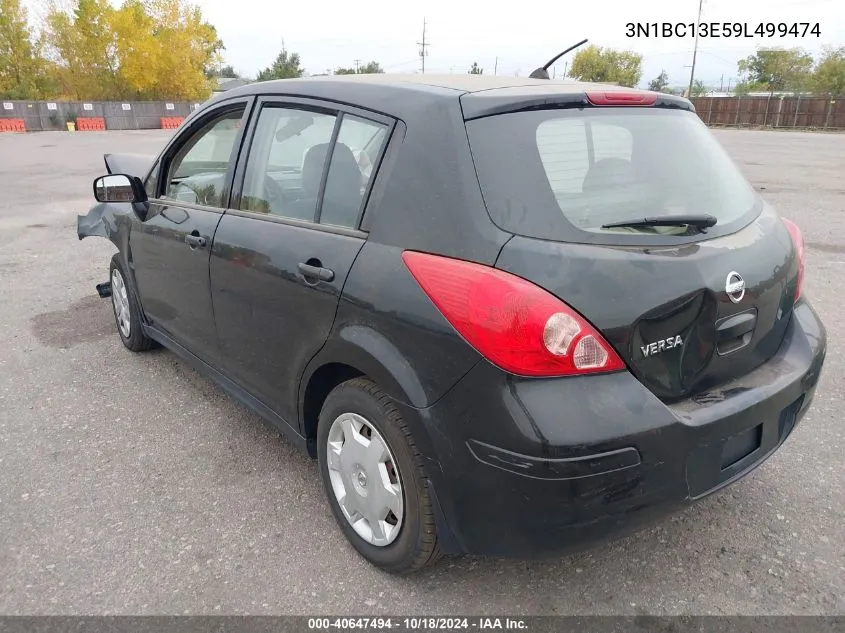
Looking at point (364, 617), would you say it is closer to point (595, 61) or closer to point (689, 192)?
point (689, 192)

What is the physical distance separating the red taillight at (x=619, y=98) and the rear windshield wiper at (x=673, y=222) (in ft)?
1.60

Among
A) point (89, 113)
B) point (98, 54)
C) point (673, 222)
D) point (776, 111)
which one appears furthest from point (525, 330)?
point (98, 54)

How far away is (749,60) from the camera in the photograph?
81.6 m

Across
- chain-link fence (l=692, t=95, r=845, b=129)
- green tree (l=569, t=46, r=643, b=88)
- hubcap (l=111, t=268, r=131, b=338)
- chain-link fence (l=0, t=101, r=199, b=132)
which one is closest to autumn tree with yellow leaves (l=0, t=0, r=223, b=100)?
chain-link fence (l=0, t=101, r=199, b=132)

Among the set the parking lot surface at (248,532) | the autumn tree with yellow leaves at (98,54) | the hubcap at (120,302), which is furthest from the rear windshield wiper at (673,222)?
the autumn tree with yellow leaves at (98,54)

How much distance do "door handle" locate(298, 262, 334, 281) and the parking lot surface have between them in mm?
1067

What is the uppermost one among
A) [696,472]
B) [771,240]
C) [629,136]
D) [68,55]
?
[68,55]

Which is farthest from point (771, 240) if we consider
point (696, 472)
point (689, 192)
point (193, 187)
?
point (193, 187)

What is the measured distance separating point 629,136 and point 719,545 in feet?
5.28

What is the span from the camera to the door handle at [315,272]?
231 cm

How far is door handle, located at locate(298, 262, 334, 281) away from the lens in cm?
231

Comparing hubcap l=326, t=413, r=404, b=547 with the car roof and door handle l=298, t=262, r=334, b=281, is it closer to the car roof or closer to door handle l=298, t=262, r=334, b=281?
door handle l=298, t=262, r=334, b=281

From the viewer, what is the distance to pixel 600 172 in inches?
86.7

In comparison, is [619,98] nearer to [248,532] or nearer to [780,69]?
[248,532]
